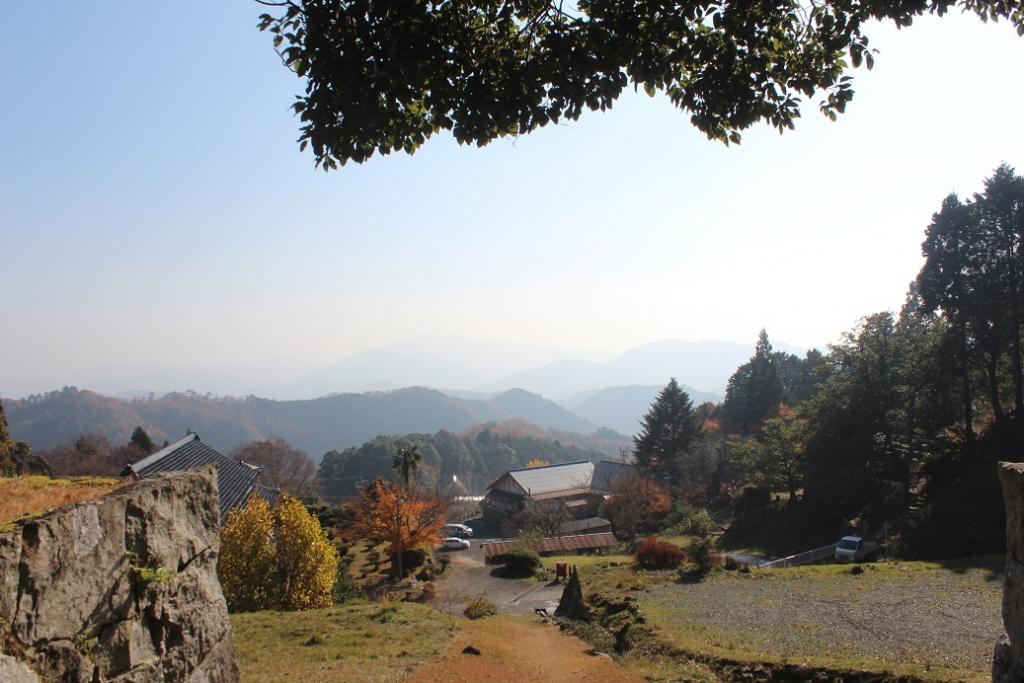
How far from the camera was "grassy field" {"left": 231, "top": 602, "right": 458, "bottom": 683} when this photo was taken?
11.4 metres

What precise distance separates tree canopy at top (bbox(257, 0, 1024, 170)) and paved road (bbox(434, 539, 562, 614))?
66.9ft

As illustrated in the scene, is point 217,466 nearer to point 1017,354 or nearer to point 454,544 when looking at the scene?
point 454,544

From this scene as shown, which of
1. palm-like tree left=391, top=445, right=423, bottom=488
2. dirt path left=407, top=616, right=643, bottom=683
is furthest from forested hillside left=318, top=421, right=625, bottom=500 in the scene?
dirt path left=407, top=616, right=643, bottom=683

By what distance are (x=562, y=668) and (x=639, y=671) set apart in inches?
58.3

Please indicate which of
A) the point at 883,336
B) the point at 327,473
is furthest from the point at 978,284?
the point at 327,473

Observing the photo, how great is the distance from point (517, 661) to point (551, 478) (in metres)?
48.0

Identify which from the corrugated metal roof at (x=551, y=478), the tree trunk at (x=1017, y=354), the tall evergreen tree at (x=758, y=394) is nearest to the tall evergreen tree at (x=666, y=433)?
the tall evergreen tree at (x=758, y=394)

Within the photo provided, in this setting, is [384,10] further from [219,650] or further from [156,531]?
[219,650]

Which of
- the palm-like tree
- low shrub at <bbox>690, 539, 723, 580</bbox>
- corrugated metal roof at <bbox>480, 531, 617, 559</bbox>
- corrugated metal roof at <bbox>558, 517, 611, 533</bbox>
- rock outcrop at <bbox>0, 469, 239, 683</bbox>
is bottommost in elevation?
corrugated metal roof at <bbox>558, 517, 611, 533</bbox>

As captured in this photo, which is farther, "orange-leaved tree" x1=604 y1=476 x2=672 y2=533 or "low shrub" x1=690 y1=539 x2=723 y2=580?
"orange-leaved tree" x1=604 y1=476 x2=672 y2=533

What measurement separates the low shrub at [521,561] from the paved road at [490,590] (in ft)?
3.22

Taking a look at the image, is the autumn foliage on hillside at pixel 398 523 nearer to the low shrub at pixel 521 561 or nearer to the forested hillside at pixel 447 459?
the low shrub at pixel 521 561

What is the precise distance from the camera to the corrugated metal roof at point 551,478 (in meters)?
58.1

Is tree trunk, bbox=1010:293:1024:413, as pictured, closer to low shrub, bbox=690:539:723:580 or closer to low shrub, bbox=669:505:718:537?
low shrub, bbox=690:539:723:580
